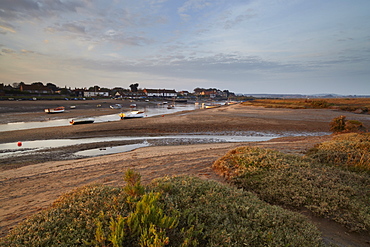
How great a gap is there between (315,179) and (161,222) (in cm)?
534

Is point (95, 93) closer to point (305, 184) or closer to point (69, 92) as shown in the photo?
point (69, 92)

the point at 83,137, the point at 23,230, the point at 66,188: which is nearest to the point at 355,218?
the point at 23,230

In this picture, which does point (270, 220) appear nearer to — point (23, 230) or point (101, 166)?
point (23, 230)

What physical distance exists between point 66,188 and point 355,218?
8176 millimetres

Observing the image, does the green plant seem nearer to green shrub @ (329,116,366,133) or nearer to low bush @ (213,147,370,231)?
green shrub @ (329,116,366,133)

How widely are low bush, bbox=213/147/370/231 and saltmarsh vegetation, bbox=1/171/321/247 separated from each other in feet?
3.86

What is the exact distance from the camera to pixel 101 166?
970 cm

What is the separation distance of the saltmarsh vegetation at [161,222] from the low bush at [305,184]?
3.86 ft

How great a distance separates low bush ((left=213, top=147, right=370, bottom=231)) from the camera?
16.0 ft

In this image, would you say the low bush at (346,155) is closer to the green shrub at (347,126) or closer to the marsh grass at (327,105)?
the green shrub at (347,126)

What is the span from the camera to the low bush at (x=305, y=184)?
192 inches

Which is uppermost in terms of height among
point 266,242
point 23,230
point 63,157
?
→ point 23,230

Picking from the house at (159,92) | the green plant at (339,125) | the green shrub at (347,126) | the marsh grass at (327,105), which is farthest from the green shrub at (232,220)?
the house at (159,92)

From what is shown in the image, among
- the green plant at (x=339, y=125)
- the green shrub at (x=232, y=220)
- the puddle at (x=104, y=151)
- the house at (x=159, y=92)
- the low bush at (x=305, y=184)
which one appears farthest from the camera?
the house at (x=159, y=92)
